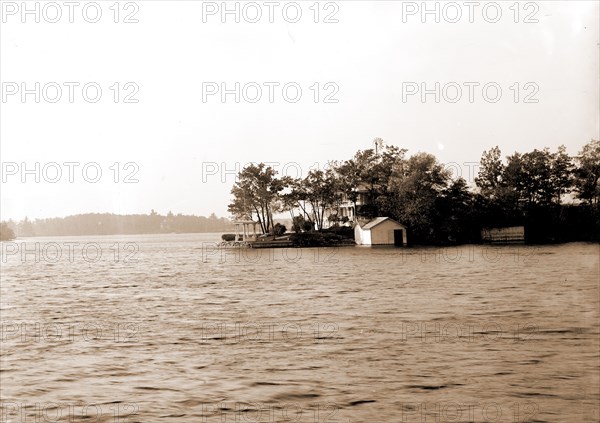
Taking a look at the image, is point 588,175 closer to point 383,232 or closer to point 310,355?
point 383,232

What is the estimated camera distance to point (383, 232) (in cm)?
7344

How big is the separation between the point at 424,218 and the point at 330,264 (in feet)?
87.6

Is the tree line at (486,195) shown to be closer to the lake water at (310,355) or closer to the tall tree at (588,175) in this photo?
the tall tree at (588,175)

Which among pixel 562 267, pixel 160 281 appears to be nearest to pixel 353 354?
pixel 160 281

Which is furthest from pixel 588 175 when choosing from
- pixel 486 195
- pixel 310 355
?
pixel 310 355

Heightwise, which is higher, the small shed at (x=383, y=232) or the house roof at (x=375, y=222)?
the house roof at (x=375, y=222)

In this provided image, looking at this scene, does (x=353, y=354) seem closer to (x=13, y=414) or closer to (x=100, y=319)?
(x=13, y=414)

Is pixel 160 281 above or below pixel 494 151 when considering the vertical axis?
below

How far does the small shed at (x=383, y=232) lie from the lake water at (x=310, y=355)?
40431mm

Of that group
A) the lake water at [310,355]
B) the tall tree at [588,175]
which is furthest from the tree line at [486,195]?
the lake water at [310,355]

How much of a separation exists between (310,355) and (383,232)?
58805 mm

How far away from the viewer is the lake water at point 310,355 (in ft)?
37.2

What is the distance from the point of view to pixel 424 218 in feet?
243

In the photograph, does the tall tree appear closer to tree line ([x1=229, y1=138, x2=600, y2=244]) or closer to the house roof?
tree line ([x1=229, y1=138, x2=600, y2=244])
